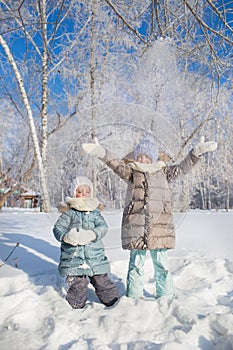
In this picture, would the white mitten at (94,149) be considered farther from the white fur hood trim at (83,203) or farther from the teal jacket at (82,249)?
the teal jacket at (82,249)

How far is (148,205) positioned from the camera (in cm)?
222

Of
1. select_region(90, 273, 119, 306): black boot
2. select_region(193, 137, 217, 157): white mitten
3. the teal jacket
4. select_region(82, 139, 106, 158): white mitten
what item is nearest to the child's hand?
the teal jacket

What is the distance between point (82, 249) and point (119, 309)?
0.49m

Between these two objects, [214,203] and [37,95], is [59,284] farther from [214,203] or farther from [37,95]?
[214,203]

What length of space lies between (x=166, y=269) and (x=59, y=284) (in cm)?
78

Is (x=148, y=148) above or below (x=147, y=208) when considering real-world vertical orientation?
above

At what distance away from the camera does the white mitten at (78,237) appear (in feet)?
7.29

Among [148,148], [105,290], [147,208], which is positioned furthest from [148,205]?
[105,290]

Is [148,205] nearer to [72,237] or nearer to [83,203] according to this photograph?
[83,203]

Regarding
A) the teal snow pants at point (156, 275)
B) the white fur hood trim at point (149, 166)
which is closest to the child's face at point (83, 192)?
the white fur hood trim at point (149, 166)

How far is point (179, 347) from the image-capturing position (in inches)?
56.9

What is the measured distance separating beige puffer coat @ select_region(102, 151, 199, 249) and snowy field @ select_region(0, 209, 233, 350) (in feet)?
0.62

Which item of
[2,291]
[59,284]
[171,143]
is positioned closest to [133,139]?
[171,143]

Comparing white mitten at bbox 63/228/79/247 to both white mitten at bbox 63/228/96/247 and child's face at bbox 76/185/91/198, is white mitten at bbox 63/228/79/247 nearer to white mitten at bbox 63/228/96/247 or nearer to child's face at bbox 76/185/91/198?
white mitten at bbox 63/228/96/247
